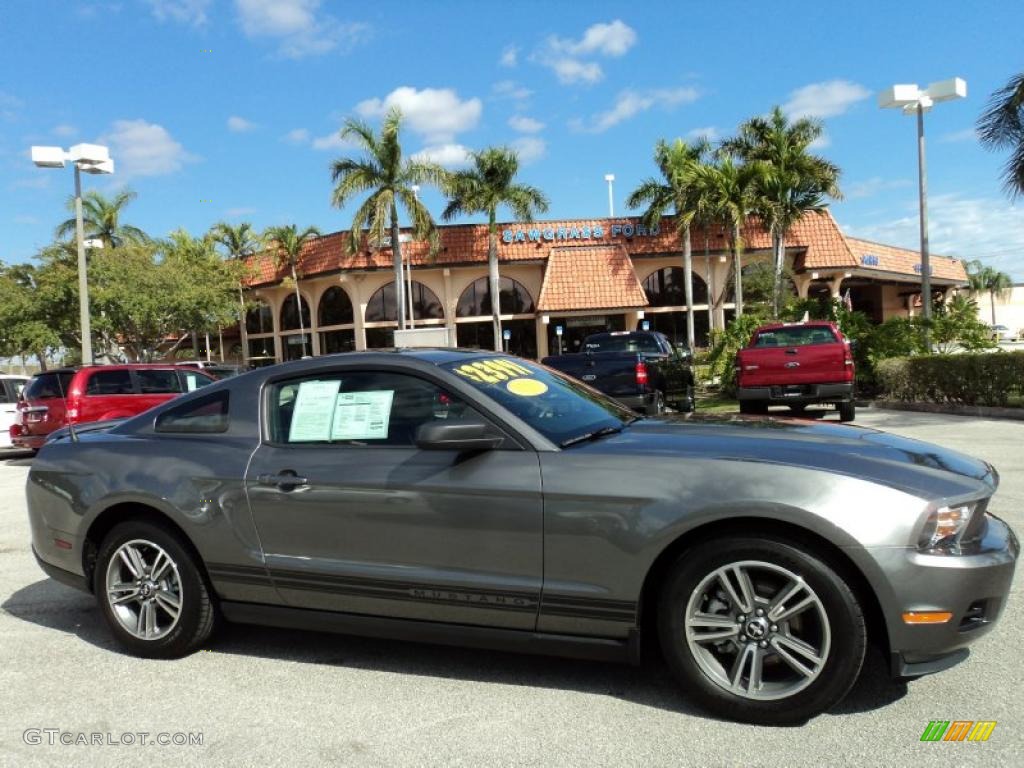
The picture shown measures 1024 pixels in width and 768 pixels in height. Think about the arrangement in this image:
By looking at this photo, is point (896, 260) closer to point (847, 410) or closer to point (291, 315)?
point (291, 315)

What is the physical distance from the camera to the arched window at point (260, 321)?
45.1 metres

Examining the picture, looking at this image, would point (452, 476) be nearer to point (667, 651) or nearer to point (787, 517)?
point (667, 651)

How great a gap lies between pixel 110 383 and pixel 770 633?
43.2 ft

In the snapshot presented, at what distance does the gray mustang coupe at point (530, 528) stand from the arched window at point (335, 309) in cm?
3636

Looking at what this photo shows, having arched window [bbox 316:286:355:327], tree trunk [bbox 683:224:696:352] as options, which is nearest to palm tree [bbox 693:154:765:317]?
tree trunk [bbox 683:224:696:352]

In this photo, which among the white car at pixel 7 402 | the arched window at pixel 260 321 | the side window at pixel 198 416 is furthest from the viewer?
the arched window at pixel 260 321

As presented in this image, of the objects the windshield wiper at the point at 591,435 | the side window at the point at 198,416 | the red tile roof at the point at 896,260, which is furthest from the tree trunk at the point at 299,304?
the windshield wiper at the point at 591,435

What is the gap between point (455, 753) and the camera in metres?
2.97

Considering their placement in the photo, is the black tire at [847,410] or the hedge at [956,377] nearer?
the black tire at [847,410]

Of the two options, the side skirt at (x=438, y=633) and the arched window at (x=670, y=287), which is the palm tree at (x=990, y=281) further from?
the side skirt at (x=438, y=633)

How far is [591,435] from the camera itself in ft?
11.8

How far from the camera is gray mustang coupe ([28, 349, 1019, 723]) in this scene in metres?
2.93

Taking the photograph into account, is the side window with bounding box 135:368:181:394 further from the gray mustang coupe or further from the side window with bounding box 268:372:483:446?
the side window with bounding box 268:372:483:446

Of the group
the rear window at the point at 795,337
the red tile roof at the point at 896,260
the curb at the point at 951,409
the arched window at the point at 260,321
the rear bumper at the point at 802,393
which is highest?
the red tile roof at the point at 896,260
